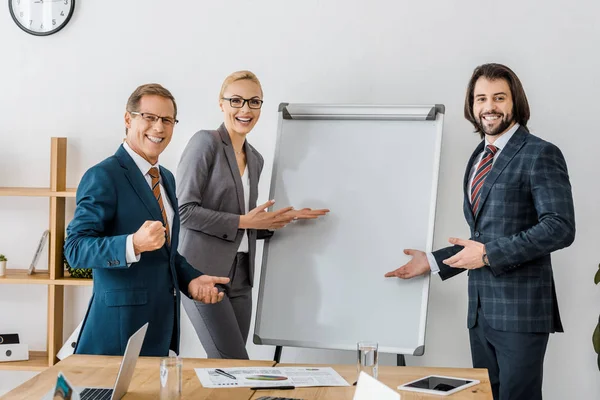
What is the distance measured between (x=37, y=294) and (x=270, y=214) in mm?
1712

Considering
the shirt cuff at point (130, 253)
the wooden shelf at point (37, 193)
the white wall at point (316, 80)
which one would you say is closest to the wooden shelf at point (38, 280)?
the white wall at point (316, 80)

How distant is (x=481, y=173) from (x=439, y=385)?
3.58 feet

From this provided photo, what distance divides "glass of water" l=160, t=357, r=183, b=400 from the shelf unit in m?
2.10

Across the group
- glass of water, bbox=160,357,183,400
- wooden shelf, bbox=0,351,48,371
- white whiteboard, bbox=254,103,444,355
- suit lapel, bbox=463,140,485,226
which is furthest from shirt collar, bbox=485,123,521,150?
wooden shelf, bbox=0,351,48,371

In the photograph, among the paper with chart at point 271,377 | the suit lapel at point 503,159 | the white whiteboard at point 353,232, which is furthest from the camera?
the white whiteboard at point 353,232

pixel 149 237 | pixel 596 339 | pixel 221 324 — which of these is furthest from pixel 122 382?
pixel 596 339

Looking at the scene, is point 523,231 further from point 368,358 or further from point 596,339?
point 596,339

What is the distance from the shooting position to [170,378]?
1.89 metres

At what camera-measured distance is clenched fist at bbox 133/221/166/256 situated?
229cm

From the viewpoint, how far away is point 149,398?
1932 millimetres

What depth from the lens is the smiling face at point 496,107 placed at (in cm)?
287

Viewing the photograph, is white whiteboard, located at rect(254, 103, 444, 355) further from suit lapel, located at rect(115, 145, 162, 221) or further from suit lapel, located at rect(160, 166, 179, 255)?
suit lapel, located at rect(115, 145, 162, 221)

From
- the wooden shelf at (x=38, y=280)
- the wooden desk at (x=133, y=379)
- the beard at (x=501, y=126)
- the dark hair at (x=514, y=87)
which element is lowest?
the wooden shelf at (x=38, y=280)

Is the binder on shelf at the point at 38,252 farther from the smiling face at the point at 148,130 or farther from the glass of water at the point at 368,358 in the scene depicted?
the glass of water at the point at 368,358
